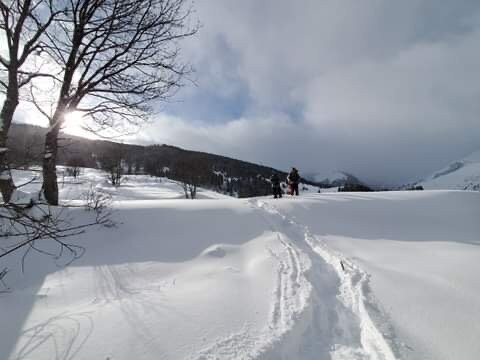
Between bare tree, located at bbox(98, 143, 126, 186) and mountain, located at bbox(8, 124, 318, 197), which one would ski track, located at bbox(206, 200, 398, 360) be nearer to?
mountain, located at bbox(8, 124, 318, 197)

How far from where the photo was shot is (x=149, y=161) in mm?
89062

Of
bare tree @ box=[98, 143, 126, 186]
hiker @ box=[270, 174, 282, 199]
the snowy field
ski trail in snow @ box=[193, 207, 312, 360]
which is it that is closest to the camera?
ski trail in snow @ box=[193, 207, 312, 360]

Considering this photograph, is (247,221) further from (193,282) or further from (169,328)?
(169,328)

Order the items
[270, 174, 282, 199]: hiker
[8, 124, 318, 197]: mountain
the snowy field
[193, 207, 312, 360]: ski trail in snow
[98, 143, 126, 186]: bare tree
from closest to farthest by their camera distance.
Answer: [8, 124, 318, 197]: mountain → [193, 207, 312, 360]: ski trail in snow → the snowy field → [270, 174, 282, 199]: hiker → [98, 143, 126, 186]: bare tree

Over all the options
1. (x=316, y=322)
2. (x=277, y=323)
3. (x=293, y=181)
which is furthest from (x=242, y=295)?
(x=293, y=181)

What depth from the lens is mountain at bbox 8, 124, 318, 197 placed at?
5.72 feet

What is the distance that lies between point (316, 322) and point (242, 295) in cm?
97

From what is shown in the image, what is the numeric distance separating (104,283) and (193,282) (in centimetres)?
140

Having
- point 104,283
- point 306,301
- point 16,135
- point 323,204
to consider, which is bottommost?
point 104,283

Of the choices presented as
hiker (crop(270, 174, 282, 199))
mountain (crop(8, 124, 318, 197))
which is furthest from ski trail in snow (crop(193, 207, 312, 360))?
hiker (crop(270, 174, 282, 199))

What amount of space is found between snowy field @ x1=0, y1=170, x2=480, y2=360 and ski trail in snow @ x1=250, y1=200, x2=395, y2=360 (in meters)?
0.01

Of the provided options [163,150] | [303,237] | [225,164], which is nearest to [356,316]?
[303,237]

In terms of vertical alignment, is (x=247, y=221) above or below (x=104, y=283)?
above

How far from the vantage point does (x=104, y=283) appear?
3742 mm
